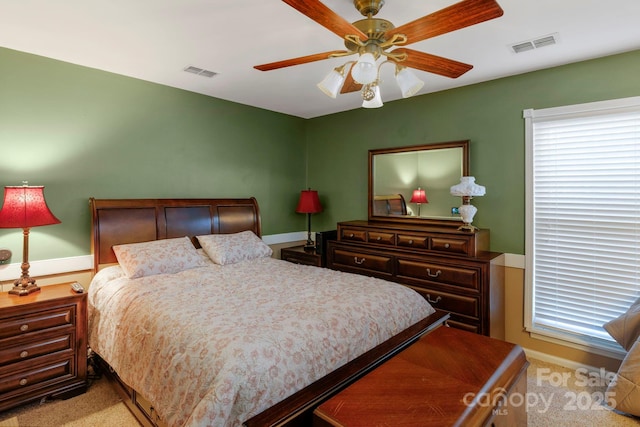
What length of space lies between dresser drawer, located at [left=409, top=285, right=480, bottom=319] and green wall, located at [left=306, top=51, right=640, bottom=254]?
2.32 feet

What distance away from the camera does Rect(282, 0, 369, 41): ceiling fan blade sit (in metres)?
1.41

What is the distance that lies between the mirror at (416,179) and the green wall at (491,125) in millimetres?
123

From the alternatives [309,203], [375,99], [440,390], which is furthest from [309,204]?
[440,390]

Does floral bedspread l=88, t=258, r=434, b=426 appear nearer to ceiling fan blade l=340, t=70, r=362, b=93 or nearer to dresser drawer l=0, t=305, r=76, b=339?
dresser drawer l=0, t=305, r=76, b=339

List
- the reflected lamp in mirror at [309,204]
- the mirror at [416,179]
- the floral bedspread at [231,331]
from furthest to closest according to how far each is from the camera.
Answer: the reflected lamp in mirror at [309,204], the mirror at [416,179], the floral bedspread at [231,331]

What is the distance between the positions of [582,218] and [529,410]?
1.66 m

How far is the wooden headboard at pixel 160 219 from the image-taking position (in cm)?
308

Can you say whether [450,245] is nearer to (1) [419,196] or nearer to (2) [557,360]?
(1) [419,196]

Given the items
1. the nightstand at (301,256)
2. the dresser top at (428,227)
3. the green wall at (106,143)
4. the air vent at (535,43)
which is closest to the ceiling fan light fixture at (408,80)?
the air vent at (535,43)

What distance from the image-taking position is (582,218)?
293cm

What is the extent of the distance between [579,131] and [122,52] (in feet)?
12.9

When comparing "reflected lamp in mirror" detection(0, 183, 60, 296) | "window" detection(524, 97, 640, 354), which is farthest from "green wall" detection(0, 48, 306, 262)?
"window" detection(524, 97, 640, 354)

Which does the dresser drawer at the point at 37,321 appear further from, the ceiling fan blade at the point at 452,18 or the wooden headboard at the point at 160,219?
the ceiling fan blade at the point at 452,18

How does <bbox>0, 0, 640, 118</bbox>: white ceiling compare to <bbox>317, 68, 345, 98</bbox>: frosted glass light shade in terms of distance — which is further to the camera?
<bbox>0, 0, 640, 118</bbox>: white ceiling
